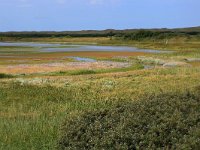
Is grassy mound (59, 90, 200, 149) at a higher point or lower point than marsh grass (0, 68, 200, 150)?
higher

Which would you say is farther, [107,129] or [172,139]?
[107,129]

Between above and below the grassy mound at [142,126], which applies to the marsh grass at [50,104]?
below

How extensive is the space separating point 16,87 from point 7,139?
15669 millimetres

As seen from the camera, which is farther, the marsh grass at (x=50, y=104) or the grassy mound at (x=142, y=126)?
the marsh grass at (x=50, y=104)

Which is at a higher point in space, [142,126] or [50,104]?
[142,126]

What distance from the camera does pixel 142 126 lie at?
6.79 metres

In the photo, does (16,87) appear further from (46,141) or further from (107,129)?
(107,129)

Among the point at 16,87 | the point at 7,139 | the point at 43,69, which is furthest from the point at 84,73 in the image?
the point at 7,139

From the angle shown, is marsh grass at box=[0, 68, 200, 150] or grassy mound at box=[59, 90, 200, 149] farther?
marsh grass at box=[0, 68, 200, 150]

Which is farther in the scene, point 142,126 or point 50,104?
point 50,104

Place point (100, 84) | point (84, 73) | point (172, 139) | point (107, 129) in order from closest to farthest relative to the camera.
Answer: point (172, 139), point (107, 129), point (100, 84), point (84, 73)

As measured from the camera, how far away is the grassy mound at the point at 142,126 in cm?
632

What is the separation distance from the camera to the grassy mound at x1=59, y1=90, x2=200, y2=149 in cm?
632

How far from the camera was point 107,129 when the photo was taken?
7266 millimetres
